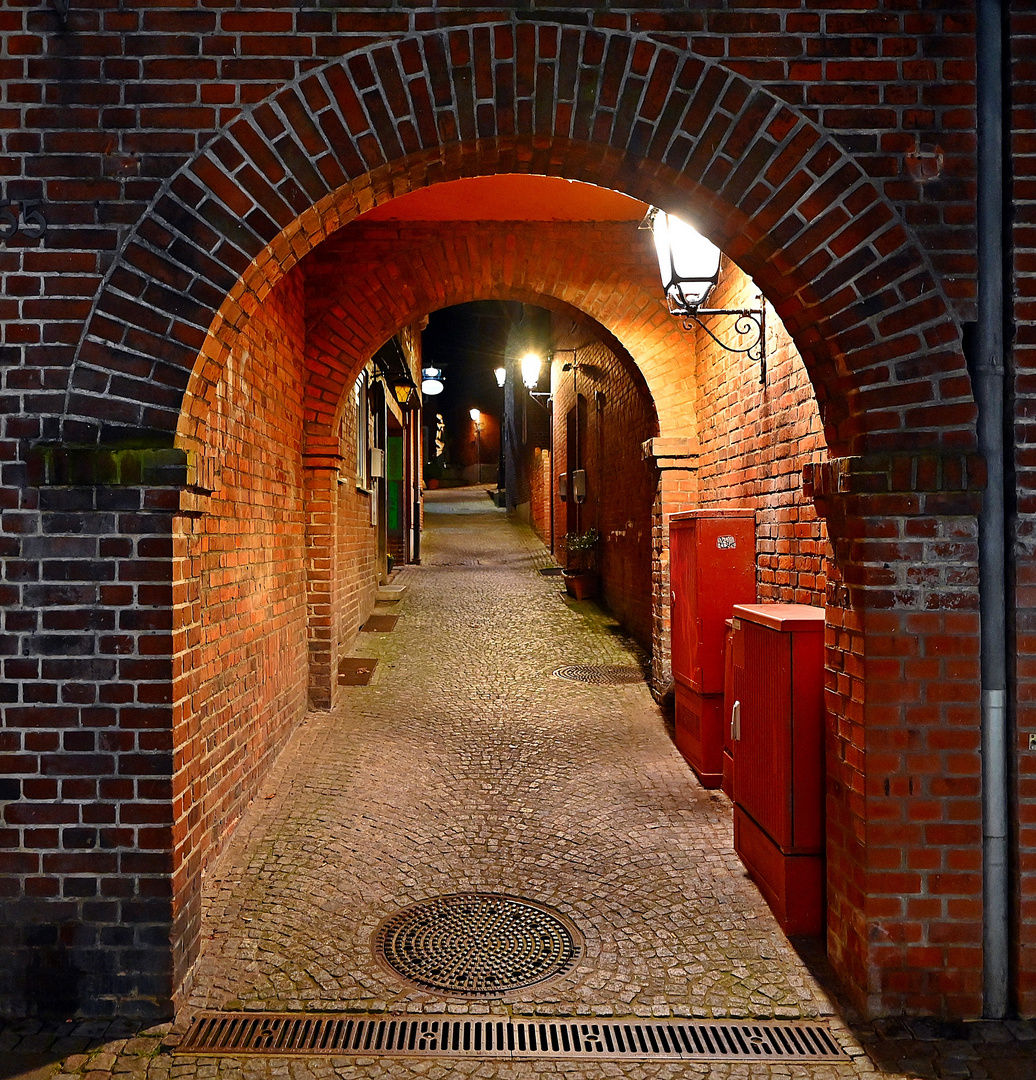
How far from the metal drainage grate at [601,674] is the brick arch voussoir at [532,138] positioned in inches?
209

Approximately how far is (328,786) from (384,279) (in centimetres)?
448

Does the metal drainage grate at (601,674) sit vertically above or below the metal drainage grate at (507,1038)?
above

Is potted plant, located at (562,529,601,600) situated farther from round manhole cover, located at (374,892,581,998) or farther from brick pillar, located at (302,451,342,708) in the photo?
round manhole cover, located at (374,892,581,998)

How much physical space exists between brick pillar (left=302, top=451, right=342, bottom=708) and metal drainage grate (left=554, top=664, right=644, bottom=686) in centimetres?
248

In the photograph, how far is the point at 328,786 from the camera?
5359mm

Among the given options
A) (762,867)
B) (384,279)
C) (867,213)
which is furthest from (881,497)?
(384,279)

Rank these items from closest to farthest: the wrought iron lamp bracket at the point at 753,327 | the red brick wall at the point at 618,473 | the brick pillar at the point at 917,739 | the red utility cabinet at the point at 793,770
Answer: the brick pillar at the point at 917,739 < the red utility cabinet at the point at 793,770 < the wrought iron lamp bracket at the point at 753,327 < the red brick wall at the point at 618,473

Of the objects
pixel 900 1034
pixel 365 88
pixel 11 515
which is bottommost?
pixel 900 1034

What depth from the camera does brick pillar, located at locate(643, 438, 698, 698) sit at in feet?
23.3

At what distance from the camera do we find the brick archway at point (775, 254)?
9.92 ft

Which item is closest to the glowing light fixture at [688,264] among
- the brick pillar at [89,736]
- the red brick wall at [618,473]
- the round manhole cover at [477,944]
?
the red brick wall at [618,473]

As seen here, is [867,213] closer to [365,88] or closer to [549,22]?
[549,22]

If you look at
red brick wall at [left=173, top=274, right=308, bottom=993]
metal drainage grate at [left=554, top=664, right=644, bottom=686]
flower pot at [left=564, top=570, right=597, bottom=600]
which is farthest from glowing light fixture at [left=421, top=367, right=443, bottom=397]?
red brick wall at [left=173, top=274, right=308, bottom=993]

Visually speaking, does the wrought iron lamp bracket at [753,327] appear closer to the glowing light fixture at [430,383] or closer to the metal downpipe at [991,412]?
the metal downpipe at [991,412]
